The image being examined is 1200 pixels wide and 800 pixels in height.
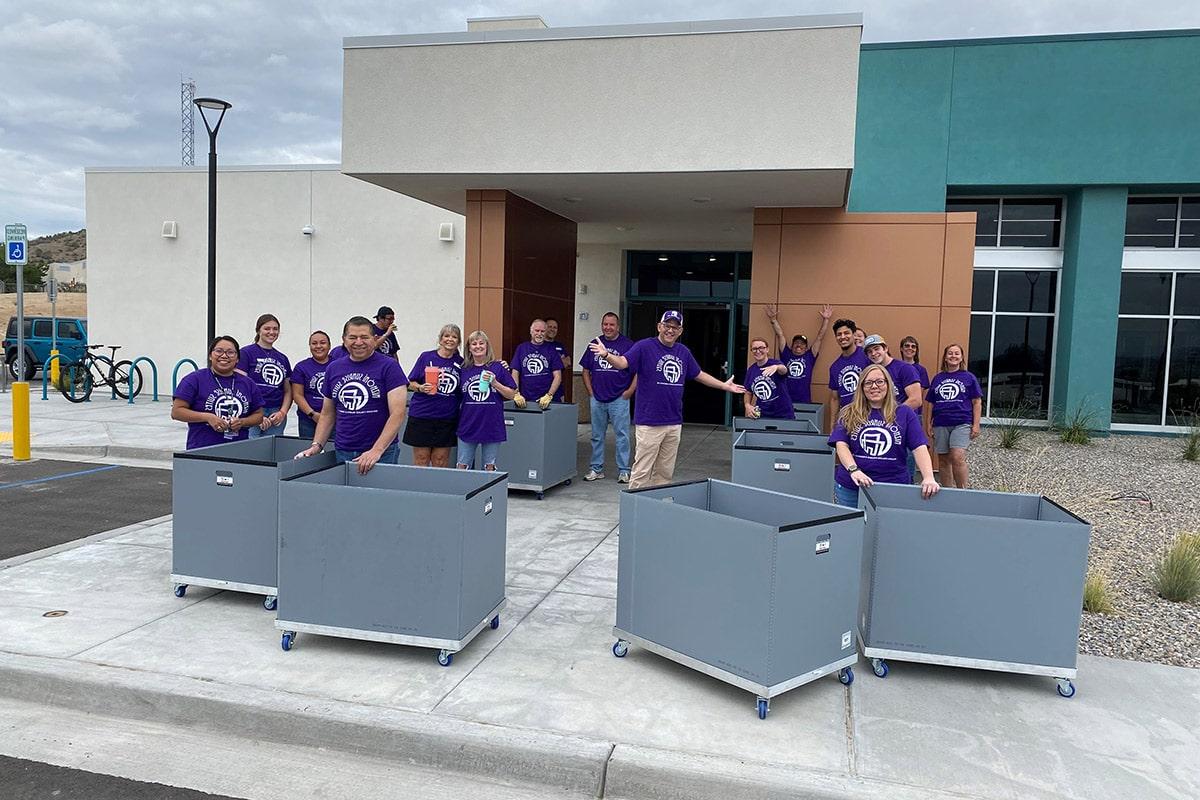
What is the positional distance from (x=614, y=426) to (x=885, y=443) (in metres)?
5.00

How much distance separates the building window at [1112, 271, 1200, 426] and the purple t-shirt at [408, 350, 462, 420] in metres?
16.0

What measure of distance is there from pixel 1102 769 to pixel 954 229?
826 centimetres

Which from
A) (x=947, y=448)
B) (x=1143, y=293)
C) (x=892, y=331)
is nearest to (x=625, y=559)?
(x=947, y=448)

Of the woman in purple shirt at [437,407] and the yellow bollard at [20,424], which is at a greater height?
the woman in purple shirt at [437,407]

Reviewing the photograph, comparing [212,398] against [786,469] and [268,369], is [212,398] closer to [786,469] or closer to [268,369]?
[268,369]

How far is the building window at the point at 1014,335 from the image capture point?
61.8 ft

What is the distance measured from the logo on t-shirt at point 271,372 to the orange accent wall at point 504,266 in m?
3.64

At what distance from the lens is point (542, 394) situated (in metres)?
10.5

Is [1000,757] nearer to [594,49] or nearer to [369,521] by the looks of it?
[369,521]

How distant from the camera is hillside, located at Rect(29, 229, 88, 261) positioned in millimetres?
100188

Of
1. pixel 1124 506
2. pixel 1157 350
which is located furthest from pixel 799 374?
pixel 1157 350

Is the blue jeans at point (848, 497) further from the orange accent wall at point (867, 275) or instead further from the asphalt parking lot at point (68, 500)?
the asphalt parking lot at point (68, 500)

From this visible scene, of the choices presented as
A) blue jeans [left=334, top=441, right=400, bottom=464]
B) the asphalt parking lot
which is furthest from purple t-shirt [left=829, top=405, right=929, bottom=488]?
the asphalt parking lot

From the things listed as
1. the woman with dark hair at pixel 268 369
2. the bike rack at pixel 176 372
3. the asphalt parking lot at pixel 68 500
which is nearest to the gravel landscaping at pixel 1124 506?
the woman with dark hair at pixel 268 369
